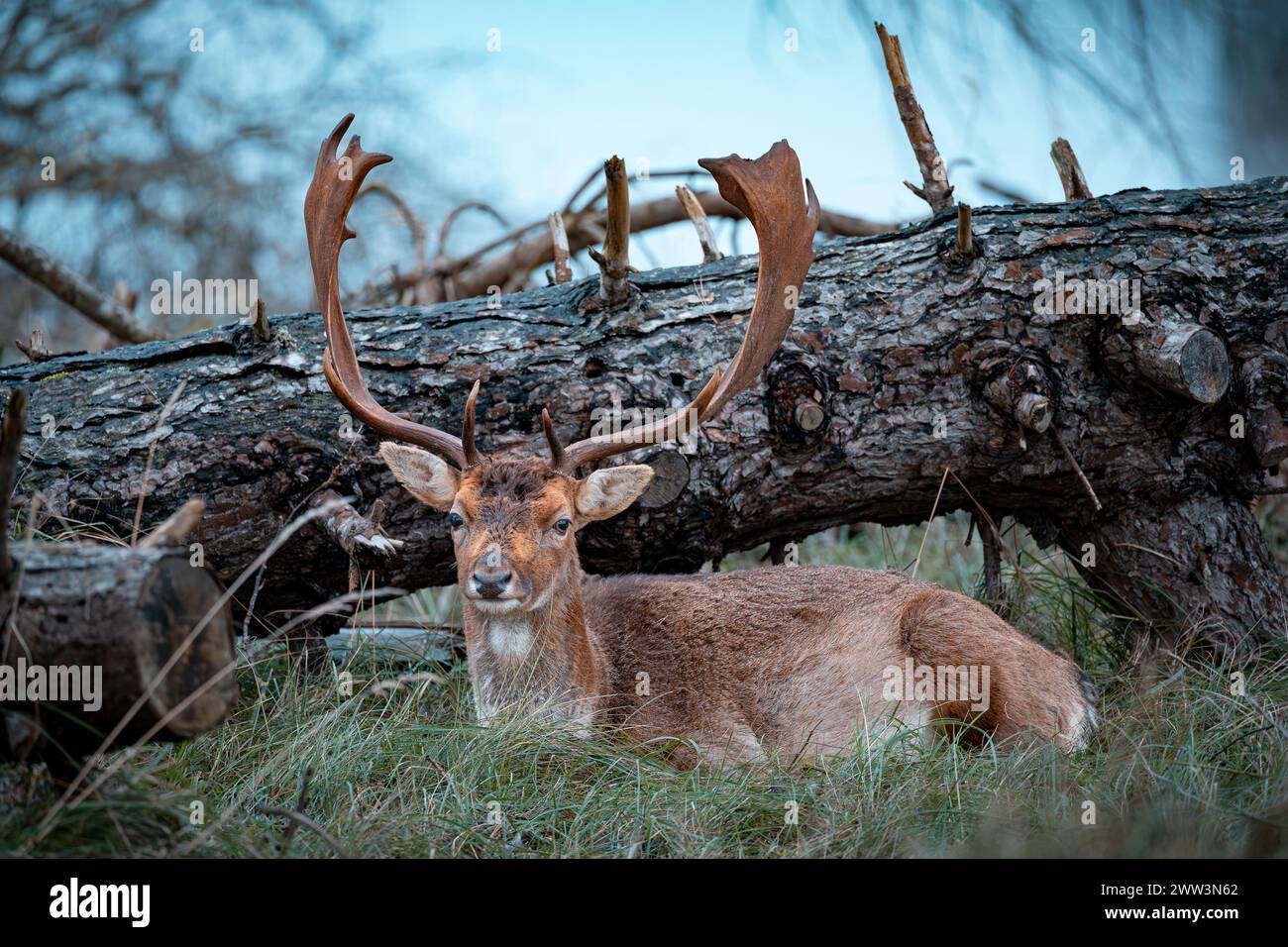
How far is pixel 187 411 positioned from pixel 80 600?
2.83 m

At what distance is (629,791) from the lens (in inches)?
187

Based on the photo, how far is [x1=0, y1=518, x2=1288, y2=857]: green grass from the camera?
3.71 metres

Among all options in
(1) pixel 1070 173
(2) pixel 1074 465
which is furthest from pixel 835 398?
(1) pixel 1070 173

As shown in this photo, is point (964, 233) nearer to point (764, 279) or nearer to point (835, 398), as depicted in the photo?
point (835, 398)

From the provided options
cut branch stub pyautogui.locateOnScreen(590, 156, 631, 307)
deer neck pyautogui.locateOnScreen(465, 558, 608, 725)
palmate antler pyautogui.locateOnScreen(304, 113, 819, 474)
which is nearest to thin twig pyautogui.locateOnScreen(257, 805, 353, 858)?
deer neck pyautogui.locateOnScreen(465, 558, 608, 725)

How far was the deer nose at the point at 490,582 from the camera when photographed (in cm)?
502

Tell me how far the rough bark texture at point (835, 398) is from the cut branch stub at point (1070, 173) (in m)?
0.33

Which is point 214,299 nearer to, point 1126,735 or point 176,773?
point 176,773

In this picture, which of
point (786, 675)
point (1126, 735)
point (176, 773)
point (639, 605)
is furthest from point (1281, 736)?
point (176, 773)

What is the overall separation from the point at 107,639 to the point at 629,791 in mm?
2233

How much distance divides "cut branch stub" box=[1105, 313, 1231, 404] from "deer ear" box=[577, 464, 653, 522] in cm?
258

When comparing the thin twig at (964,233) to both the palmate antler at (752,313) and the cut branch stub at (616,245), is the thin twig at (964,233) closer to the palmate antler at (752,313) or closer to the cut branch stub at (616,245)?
the palmate antler at (752,313)

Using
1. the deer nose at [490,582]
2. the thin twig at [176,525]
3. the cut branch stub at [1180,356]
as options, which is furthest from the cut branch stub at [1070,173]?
the thin twig at [176,525]

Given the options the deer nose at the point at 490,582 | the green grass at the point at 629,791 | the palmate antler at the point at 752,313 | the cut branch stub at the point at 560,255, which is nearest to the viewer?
the green grass at the point at 629,791
